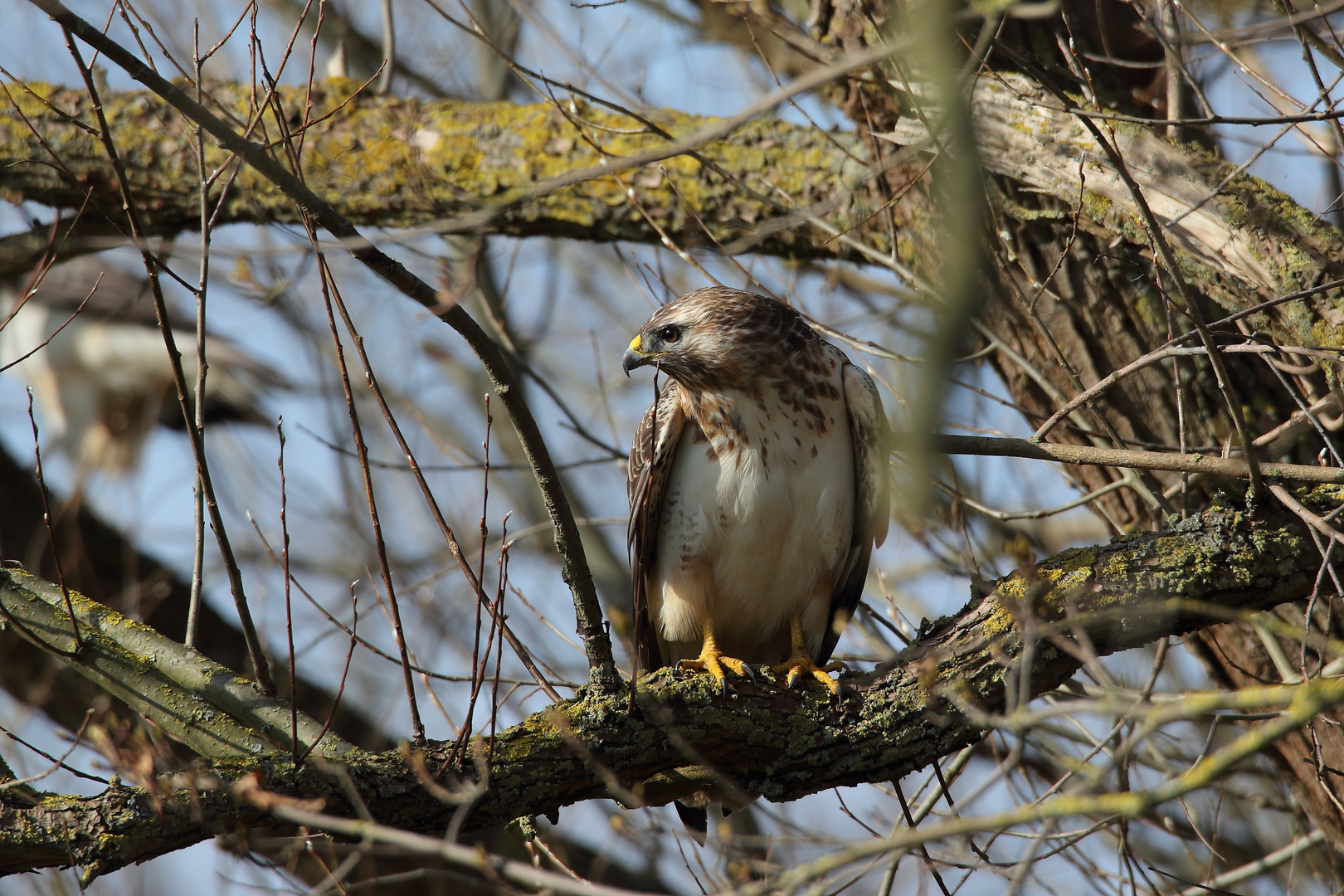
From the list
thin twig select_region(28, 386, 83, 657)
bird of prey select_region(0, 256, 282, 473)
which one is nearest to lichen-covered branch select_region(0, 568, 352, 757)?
thin twig select_region(28, 386, 83, 657)

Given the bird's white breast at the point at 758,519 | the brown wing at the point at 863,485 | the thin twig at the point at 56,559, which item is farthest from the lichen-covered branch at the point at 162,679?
the brown wing at the point at 863,485

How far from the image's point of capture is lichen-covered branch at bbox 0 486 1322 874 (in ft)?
8.49

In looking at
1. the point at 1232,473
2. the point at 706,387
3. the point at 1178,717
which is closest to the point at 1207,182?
the point at 1232,473

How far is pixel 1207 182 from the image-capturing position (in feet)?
11.4

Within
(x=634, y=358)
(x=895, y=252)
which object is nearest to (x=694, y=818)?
(x=634, y=358)

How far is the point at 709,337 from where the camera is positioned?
12.1ft

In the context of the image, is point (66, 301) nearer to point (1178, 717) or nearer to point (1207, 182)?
point (1207, 182)

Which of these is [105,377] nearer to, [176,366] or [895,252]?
[176,366]

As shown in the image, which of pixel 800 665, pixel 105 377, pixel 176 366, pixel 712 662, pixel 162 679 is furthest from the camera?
pixel 105 377

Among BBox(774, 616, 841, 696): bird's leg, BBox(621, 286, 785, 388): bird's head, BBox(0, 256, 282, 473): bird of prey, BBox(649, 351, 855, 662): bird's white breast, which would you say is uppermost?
BBox(0, 256, 282, 473): bird of prey

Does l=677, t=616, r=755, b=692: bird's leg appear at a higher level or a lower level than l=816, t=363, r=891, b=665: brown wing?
lower

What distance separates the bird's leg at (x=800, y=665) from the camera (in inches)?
128

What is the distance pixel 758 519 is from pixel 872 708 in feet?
3.06

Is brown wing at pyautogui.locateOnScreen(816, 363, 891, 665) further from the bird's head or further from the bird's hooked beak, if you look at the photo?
the bird's hooked beak
